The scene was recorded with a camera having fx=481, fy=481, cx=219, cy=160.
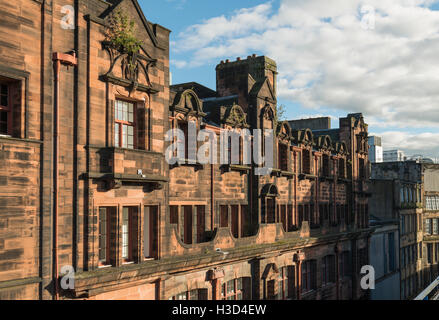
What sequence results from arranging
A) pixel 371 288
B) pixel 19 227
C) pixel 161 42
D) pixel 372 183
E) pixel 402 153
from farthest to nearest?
pixel 402 153 → pixel 372 183 → pixel 371 288 → pixel 161 42 → pixel 19 227

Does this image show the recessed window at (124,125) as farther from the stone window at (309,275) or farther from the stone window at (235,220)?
the stone window at (309,275)

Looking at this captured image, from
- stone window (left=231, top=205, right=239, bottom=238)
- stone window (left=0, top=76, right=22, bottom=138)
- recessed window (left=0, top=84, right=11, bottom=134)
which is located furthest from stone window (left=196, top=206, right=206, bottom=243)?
recessed window (left=0, top=84, right=11, bottom=134)

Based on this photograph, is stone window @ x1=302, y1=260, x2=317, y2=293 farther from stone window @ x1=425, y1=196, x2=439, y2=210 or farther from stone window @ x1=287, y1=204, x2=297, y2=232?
stone window @ x1=425, y1=196, x2=439, y2=210

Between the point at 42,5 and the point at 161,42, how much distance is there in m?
5.41

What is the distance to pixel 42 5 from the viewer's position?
14.5 meters

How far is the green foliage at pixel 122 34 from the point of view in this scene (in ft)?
54.4

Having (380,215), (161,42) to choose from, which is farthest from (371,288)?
(161,42)

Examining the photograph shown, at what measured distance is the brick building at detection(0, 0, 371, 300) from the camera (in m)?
13.9

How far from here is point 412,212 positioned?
59.2 metres

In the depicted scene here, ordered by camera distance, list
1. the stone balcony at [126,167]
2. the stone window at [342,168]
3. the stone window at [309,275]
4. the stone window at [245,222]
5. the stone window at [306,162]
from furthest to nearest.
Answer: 1. the stone window at [342,168]
2. the stone window at [306,162]
3. the stone window at [309,275]
4. the stone window at [245,222]
5. the stone balcony at [126,167]

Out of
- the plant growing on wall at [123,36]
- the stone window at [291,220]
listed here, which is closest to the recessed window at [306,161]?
the stone window at [291,220]

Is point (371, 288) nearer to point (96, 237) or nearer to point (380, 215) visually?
point (380, 215)

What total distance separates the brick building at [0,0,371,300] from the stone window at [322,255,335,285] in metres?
6.74

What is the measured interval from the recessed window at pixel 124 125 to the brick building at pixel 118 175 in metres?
0.05
